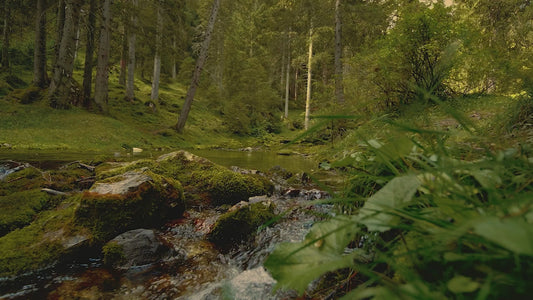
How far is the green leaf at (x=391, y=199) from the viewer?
0.66 metres

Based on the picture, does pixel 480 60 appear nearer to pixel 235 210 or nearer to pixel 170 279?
pixel 235 210

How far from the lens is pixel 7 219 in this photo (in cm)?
282

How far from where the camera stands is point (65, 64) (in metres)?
12.2

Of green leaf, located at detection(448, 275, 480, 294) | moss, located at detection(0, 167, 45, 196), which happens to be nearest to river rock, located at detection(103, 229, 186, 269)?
moss, located at detection(0, 167, 45, 196)

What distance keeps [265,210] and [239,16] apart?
1509 inches

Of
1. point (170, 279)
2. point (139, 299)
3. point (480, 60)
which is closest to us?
point (139, 299)

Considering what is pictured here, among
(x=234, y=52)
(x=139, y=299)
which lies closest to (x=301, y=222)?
(x=139, y=299)

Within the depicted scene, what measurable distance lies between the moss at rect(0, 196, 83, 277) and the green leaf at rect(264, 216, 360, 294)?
2.65 metres

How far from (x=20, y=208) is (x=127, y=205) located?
4.06ft

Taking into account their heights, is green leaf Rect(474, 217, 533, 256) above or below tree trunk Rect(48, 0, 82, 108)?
below

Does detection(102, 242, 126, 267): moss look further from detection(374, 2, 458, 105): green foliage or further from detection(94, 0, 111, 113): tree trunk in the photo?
detection(94, 0, 111, 113): tree trunk

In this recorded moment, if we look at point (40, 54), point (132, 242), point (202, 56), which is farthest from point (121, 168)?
point (40, 54)

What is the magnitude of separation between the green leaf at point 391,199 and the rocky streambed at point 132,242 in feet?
2.65

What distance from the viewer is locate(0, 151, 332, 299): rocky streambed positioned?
2.12m
